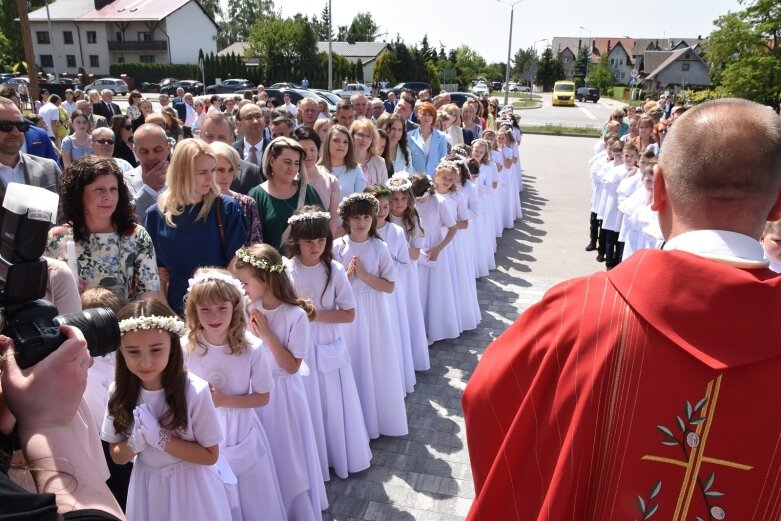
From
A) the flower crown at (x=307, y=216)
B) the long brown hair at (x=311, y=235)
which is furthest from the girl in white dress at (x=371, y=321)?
the flower crown at (x=307, y=216)

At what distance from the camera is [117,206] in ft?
12.3

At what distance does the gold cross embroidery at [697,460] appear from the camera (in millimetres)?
1510

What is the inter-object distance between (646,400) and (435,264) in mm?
4927

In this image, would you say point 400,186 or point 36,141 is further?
point 36,141

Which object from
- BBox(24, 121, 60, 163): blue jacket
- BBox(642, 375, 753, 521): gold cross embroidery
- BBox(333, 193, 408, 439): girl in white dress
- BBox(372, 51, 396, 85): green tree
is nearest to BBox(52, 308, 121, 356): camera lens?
BBox(642, 375, 753, 521): gold cross embroidery

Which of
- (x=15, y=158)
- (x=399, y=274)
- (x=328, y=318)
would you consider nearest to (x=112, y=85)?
(x=15, y=158)

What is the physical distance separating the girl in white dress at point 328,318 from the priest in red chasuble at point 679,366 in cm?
257

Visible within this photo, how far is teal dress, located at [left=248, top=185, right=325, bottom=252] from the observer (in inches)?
195

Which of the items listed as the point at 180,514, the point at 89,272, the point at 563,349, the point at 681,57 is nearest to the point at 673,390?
the point at 563,349

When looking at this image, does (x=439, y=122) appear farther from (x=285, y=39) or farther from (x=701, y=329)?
(x=285, y=39)

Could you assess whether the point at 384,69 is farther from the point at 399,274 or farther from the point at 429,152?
the point at 399,274

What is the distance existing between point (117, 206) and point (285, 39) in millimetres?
51328

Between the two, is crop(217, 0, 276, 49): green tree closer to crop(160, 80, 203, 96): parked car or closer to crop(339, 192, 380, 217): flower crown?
crop(160, 80, 203, 96): parked car

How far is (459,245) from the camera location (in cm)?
703
